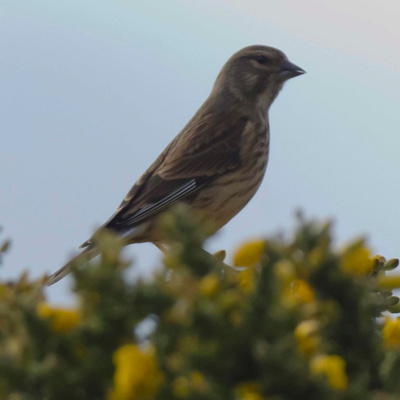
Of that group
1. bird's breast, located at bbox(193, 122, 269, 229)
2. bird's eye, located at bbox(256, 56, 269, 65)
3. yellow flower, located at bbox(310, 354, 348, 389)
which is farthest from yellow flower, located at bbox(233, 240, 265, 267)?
bird's eye, located at bbox(256, 56, 269, 65)

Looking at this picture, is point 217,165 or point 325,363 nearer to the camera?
point 325,363

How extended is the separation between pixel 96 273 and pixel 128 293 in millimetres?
76

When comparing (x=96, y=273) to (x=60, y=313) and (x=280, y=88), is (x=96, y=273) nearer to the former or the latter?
(x=60, y=313)

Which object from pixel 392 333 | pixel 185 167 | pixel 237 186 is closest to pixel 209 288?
pixel 392 333

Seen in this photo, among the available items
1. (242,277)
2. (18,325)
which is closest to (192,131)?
(242,277)

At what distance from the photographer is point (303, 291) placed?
76.6 inches

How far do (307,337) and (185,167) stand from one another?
220 inches

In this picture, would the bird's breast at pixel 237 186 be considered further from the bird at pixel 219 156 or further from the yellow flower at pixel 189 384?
the yellow flower at pixel 189 384

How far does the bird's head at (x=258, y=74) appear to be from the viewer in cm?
791

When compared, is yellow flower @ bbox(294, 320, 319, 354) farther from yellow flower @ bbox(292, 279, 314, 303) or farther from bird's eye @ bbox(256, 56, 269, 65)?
bird's eye @ bbox(256, 56, 269, 65)

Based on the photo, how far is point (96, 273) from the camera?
170 centimetres

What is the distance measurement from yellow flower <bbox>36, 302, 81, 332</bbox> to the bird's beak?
628 centimetres

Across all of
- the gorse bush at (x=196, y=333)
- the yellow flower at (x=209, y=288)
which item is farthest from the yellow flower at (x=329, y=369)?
the yellow flower at (x=209, y=288)

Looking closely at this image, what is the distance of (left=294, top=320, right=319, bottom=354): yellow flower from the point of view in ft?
5.38
